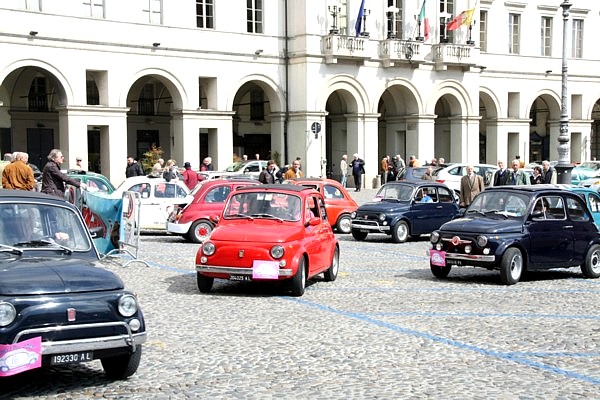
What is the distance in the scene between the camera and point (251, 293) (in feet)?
43.5

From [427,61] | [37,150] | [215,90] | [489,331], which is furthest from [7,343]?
[427,61]

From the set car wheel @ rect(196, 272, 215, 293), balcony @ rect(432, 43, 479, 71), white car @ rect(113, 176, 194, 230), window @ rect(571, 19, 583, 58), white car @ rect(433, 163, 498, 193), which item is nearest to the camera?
A: car wheel @ rect(196, 272, 215, 293)

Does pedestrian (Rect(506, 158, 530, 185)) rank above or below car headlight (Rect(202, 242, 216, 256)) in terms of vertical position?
above

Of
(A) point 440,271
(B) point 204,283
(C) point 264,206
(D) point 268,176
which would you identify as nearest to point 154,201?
(D) point 268,176

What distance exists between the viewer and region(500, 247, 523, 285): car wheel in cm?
1423

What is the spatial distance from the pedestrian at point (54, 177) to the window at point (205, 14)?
22.5 m

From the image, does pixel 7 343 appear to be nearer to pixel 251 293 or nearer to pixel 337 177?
pixel 251 293

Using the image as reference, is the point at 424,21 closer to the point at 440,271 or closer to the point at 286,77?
the point at 286,77

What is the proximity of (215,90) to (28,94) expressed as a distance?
9.31m

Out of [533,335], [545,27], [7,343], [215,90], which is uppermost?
[545,27]

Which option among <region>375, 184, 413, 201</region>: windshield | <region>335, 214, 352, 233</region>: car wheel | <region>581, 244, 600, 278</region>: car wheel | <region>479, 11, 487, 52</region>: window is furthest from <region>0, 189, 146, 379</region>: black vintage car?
<region>479, 11, 487, 52</region>: window

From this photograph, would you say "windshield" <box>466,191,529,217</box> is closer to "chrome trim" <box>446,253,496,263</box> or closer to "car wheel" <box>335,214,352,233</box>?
"chrome trim" <box>446,253,496,263</box>

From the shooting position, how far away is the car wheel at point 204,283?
43.1ft

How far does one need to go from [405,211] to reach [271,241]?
981 cm
